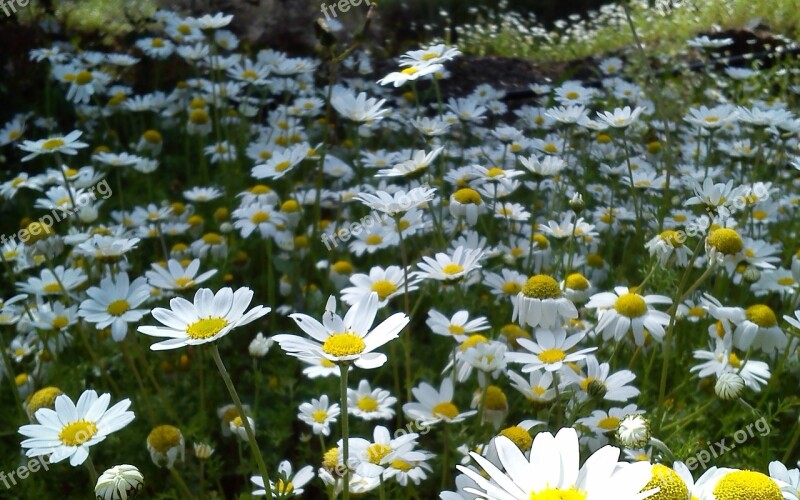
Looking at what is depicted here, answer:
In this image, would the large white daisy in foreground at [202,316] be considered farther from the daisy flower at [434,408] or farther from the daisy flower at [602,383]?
the daisy flower at [602,383]

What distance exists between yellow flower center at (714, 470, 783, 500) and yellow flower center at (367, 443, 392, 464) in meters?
0.60

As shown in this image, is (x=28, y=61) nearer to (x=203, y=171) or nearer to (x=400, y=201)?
(x=203, y=171)

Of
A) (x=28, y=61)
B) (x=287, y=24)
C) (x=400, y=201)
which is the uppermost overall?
(x=400, y=201)

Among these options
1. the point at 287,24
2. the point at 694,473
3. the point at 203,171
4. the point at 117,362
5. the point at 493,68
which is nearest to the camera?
the point at 694,473

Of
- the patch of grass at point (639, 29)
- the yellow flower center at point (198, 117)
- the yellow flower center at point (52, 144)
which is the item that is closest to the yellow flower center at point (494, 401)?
the yellow flower center at point (52, 144)

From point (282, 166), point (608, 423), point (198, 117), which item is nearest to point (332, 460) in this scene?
point (608, 423)

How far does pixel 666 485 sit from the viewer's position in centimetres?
88

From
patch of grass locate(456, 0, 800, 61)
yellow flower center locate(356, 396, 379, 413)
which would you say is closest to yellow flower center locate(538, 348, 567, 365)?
yellow flower center locate(356, 396, 379, 413)

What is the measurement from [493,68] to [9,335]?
4.81 metres

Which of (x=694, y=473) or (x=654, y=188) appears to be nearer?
(x=694, y=473)

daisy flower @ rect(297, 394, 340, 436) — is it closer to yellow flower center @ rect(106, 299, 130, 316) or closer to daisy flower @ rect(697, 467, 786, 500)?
yellow flower center @ rect(106, 299, 130, 316)

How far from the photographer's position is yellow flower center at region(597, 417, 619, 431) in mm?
1487

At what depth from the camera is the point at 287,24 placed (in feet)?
19.9

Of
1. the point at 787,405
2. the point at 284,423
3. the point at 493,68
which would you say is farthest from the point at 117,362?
the point at 493,68
